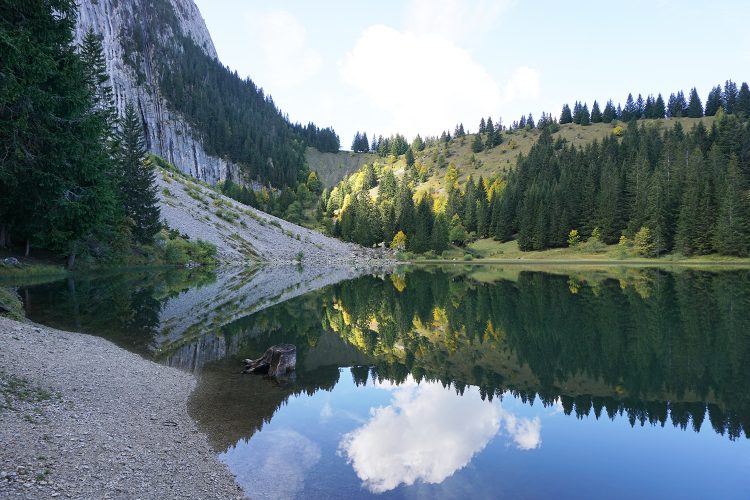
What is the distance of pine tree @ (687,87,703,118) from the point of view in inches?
7072

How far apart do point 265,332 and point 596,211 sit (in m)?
99.4

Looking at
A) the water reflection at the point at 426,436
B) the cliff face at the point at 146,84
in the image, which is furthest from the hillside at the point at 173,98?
the water reflection at the point at 426,436

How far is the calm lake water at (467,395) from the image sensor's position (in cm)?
973

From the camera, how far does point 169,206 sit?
280 feet

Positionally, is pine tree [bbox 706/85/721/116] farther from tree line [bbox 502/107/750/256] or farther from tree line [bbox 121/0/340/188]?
tree line [bbox 121/0/340/188]

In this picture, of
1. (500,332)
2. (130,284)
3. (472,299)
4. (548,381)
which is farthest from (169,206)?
(548,381)

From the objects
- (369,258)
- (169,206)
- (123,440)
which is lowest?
(123,440)

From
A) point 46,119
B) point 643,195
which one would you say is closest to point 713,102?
point 643,195

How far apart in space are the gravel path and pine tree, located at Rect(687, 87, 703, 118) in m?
222

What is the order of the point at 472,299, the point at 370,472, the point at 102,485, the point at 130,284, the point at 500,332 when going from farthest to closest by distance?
the point at 130,284 → the point at 472,299 → the point at 500,332 → the point at 370,472 → the point at 102,485

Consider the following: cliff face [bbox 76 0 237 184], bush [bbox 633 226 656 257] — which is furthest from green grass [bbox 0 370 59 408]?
cliff face [bbox 76 0 237 184]

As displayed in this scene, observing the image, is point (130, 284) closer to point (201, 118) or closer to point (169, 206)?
point (169, 206)

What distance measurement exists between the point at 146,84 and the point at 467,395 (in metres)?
173

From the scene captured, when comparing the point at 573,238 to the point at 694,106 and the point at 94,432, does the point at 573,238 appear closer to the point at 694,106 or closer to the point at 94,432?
the point at 94,432
